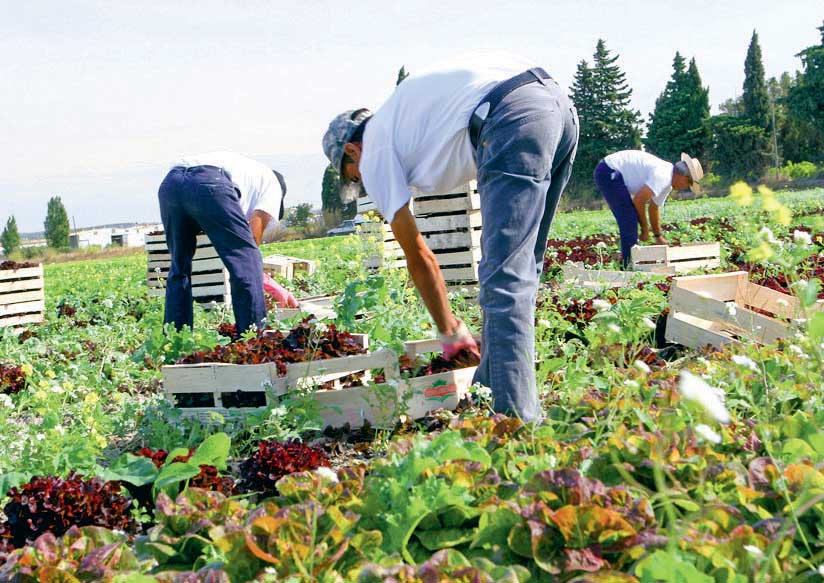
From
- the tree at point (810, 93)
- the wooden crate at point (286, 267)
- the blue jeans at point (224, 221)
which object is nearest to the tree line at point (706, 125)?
the tree at point (810, 93)

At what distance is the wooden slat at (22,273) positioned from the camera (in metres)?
8.41

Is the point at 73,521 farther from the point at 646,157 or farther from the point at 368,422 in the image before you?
the point at 646,157

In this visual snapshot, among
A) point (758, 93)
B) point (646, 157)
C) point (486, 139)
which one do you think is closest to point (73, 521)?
point (486, 139)

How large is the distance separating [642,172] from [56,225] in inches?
2775

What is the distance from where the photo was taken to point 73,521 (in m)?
2.38

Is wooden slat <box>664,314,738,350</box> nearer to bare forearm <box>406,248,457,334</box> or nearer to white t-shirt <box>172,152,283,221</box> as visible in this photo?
bare forearm <box>406,248,457,334</box>

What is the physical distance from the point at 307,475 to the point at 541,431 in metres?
0.64

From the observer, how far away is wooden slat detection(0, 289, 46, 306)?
8.34m

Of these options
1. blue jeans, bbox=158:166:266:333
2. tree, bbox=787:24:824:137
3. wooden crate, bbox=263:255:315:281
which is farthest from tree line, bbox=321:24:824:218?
blue jeans, bbox=158:166:266:333

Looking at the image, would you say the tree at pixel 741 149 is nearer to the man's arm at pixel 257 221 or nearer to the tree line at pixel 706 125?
the tree line at pixel 706 125

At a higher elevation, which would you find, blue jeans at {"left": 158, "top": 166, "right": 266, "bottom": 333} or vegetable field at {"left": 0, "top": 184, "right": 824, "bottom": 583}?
blue jeans at {"left": 158, "top": 166, "right": 266, "bottom": 333}

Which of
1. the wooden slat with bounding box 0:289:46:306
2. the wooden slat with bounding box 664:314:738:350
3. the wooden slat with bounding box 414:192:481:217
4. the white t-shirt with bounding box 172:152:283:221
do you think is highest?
the white t-shirt with bounding box 172:152:283:221

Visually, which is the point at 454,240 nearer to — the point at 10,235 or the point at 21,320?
the point at 21,320

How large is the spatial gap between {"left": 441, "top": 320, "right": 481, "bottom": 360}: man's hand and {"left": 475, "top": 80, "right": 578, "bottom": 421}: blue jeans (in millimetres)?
230
